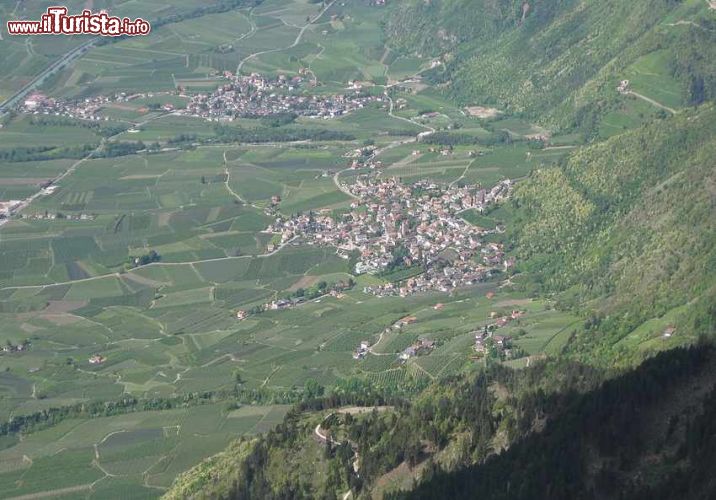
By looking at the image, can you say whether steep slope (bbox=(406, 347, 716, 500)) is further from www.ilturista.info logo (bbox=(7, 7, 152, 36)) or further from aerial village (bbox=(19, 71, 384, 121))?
www.ilturista.info logo (bbox=(7, 7, 152, 36))

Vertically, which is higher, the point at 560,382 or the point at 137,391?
the point at 560,382

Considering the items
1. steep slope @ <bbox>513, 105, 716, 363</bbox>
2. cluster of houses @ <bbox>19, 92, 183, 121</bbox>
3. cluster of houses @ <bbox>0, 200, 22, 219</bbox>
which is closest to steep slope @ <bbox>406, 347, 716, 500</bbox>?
steep slope @ <bbox>513, 105, 716, 363</bbox>

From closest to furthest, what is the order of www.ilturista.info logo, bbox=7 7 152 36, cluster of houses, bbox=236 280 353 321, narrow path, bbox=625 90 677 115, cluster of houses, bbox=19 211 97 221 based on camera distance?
cluster of houses, bbox=236 280 353 321
narrow path, bbox=625 90 677 115
cluster of houses, bbox=19 211 97 221
www.ilturista.info logo, bbox=7 7 152 36

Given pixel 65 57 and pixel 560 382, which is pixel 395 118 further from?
pixel 560 382

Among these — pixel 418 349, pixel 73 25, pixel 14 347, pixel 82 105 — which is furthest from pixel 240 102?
pixel 418 349

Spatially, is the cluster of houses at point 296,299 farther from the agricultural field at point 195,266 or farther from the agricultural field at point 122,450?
the agricultural field at point 122,450

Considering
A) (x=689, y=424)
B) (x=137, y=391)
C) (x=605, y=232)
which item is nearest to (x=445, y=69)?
(x=605, y=232)

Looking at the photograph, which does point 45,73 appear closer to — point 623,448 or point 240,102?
point 240,102
